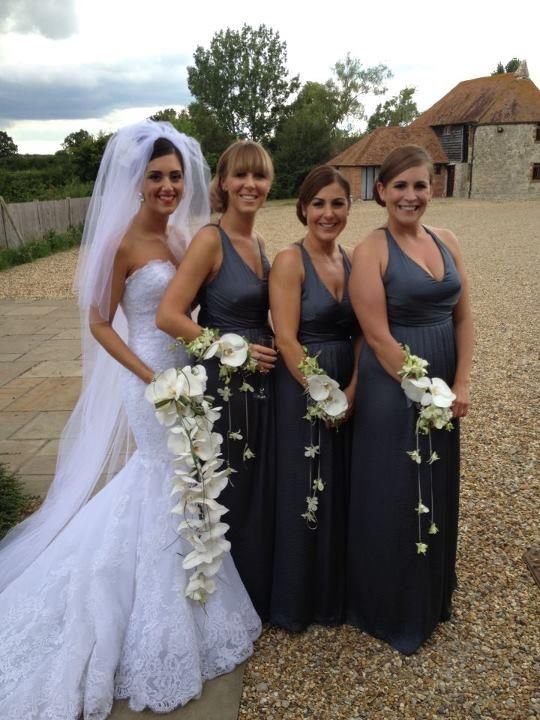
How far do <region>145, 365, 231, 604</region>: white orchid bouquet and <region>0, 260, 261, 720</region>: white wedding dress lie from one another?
158 millimetres

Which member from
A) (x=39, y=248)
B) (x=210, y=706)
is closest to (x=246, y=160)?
(x=210, y=706)

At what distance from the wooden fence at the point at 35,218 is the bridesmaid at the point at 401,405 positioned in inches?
661

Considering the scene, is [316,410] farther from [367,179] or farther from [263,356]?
[367,179]

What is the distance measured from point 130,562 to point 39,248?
17.1 meters

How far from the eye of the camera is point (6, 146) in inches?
1998

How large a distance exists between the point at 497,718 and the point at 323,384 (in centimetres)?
153

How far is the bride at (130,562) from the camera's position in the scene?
251cm

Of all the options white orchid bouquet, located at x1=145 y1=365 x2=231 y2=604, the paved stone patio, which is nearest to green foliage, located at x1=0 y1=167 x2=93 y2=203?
the paved stone patio

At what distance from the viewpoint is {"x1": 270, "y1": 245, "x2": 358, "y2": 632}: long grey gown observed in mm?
2742

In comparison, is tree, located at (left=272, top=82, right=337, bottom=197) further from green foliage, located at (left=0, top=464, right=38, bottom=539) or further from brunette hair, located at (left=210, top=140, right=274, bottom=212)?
brunette hair, located at (left=210, top=140, right=274, bottom=212)

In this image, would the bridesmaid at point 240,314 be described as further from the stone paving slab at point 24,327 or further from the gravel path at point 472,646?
the stone paving slab at point 24,327

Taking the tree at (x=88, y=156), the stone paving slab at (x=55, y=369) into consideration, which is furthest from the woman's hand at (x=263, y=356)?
the tree at (x=88, y=156)

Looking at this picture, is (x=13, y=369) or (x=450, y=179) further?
(x=450, y=179)

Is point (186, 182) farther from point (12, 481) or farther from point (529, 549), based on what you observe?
point (529, 549)
